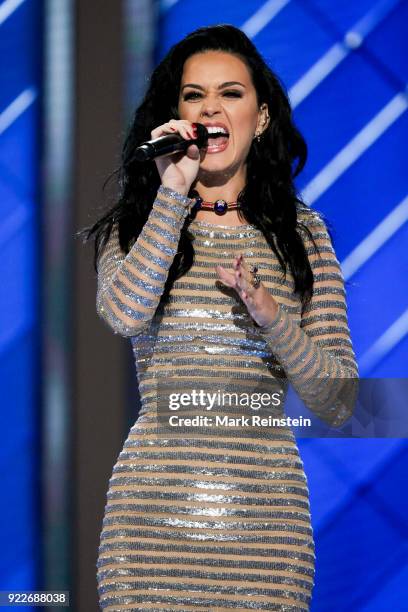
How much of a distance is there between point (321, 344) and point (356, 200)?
0.93m

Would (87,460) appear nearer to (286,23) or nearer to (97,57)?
(97,57)

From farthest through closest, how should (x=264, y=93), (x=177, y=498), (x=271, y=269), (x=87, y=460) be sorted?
(x=87, y=460), (x=264, y=93), (x=271, y=269), (x=177, y=498)

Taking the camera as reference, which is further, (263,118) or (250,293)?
(263,118)

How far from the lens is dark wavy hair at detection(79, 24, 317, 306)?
6.08ft

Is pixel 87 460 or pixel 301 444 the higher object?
pixel 301 444

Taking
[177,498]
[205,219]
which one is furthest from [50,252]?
[177,498]

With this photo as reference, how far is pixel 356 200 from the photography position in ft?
8.82

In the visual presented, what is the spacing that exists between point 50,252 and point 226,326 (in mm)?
1015

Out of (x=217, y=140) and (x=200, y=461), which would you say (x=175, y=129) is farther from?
(x=200, y=461)

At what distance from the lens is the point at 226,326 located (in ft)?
5.74

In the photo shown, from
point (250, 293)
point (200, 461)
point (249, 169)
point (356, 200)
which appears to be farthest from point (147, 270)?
point (356, 200)

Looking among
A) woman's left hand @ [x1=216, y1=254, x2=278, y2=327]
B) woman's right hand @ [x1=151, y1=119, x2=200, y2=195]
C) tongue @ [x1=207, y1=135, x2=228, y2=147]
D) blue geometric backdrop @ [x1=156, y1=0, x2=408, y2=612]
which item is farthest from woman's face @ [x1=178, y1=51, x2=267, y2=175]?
blue geometric backdrop @ [x1=156, y1=0, x2=408, y2=612]

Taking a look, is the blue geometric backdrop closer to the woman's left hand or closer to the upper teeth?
the upper teeth

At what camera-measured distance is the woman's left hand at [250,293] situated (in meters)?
1.60
